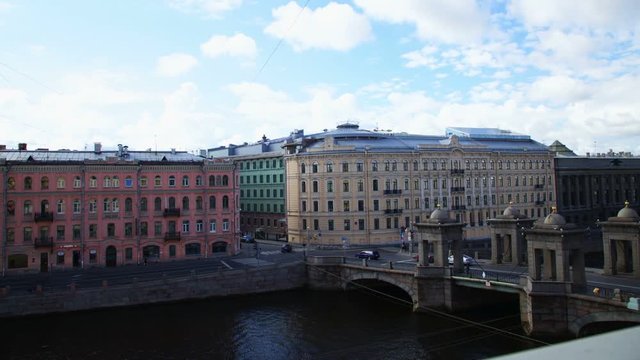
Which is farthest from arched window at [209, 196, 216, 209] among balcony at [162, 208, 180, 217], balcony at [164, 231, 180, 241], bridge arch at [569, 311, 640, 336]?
bridge arch at [569, 311, 640, 336]

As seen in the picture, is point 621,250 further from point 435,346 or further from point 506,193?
point 506,193

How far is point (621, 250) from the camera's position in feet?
138

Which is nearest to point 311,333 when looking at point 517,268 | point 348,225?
point 517,268

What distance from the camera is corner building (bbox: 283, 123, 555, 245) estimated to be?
233 feet

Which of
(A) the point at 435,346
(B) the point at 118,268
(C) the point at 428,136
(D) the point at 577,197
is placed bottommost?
(A) the point at 435,346

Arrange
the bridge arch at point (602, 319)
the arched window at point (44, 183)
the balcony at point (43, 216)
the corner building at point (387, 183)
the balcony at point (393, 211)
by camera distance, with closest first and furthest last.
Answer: the bridge arch at point (602, 319)
the balcony at point (43, 216)
the arched window at point (44, 183)
the corner building at point (387, 183)
the balcony at point (393, 211)

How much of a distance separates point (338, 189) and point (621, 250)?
36.3m

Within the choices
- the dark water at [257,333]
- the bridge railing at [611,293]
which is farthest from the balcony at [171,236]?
the bridge railing at [611,293]

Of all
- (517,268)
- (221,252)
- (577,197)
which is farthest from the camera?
(577,197)

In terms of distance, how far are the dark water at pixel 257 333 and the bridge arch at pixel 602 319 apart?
9.51 feet

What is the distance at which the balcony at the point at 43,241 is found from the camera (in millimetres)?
53531

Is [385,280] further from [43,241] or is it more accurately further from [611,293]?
[43,241]

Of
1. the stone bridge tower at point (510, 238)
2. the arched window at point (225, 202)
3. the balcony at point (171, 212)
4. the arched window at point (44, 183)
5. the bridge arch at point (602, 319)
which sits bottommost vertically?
the bridge arch at point (602, 319)

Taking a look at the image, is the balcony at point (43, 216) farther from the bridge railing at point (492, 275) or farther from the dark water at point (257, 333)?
the bridge railing at point (492, 275)
